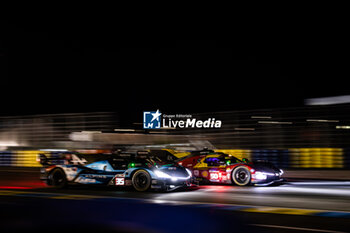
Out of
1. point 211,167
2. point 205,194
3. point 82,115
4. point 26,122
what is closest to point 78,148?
point 82,115

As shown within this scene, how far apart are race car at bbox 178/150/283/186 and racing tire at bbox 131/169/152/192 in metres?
3.25

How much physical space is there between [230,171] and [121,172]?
4.17 m

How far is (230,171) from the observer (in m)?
14.7

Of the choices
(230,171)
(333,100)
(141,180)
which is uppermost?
(333,100)

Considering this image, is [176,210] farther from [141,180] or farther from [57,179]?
[57,179]

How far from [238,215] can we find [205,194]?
3654 millimetres

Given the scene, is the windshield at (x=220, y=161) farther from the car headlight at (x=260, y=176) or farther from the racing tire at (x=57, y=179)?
the racing tire at (x=57, y=179)

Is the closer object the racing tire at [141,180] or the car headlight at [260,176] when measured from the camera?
the racing tire at [141,180]

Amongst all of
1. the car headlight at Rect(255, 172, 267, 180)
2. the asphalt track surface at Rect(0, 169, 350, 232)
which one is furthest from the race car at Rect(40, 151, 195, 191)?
the car headlight at Rect(255, 172, 267, 180)

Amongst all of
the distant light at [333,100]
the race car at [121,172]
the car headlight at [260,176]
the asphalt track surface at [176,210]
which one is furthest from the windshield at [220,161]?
the distant light at [333,100]

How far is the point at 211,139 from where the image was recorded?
25.7 m

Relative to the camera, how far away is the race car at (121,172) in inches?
478

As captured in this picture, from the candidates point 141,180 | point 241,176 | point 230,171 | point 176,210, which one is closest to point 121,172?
point 141,180

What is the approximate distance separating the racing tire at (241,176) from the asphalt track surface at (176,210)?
1.87 metres
